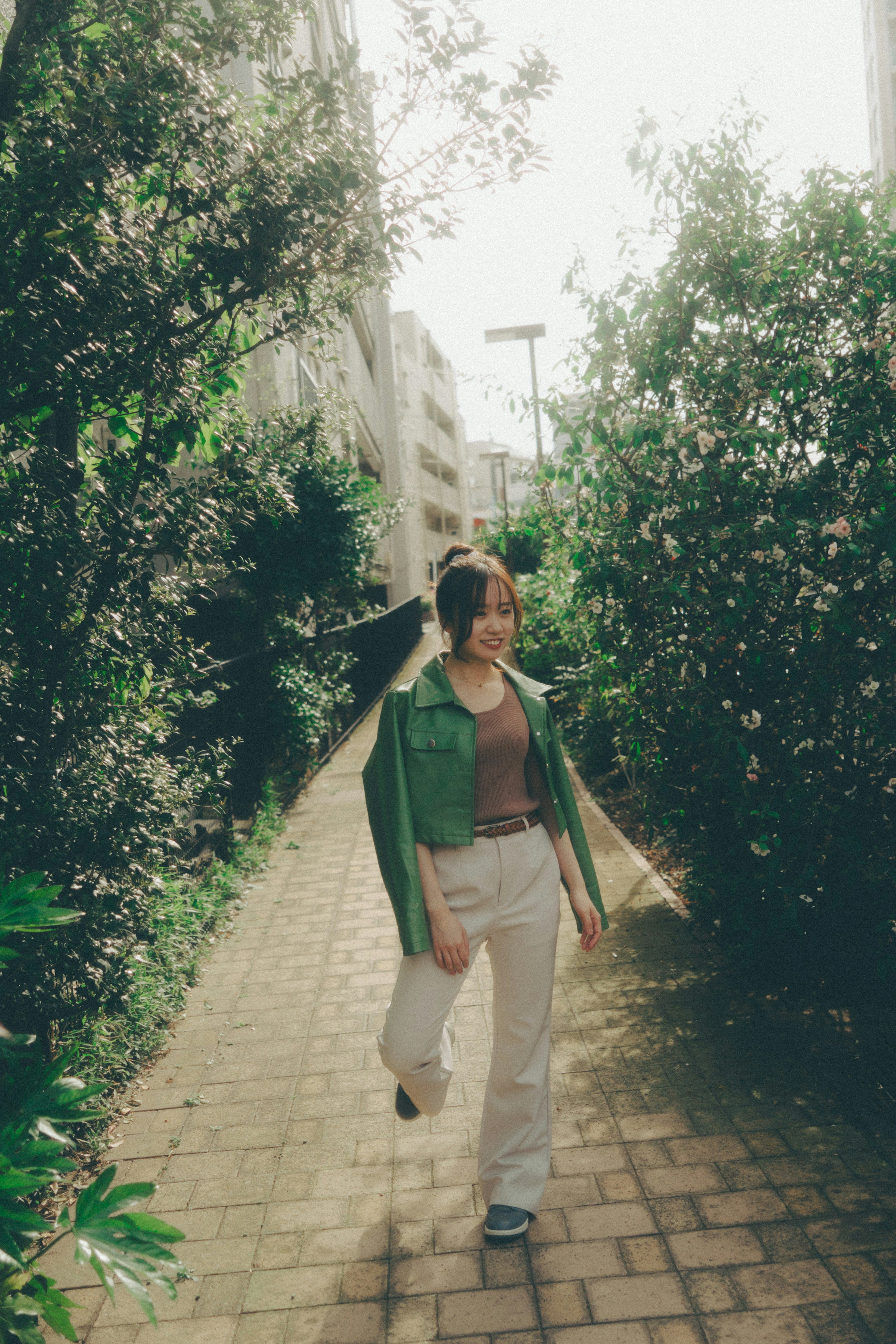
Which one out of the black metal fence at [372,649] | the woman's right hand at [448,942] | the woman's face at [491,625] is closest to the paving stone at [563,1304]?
the woman's right hand at [448,942]

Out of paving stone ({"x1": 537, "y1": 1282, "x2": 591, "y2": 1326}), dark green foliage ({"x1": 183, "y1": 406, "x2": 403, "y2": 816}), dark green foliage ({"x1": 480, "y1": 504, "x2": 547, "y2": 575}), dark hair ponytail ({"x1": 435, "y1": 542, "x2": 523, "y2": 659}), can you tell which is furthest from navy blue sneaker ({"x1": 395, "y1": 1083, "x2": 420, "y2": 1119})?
dark green foliage ({"x1": 480, "y1": 504, "x2": 547, "y2": 575})

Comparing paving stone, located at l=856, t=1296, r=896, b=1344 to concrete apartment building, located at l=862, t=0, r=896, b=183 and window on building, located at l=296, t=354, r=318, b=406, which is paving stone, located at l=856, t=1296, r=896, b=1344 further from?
concrete apartment building, located at l=862, t=0, r=896, b=183

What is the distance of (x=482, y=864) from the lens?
270cm

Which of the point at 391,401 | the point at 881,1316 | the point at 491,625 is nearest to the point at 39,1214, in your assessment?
the point at 491,625

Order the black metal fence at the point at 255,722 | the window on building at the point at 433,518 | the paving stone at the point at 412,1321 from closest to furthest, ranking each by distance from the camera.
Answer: the paving stone at the point at 412,1321 < the black metal fence at the point at 255,722 < the window on building at the point at 433,518

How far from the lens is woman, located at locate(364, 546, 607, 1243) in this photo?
266 cm

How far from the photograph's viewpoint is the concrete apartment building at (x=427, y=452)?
1443 inches

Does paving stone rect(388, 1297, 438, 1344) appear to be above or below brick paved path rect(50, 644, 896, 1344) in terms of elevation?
above

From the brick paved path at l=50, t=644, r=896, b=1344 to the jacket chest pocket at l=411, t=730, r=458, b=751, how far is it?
1.48 m

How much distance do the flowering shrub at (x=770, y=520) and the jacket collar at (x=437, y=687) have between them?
1.20m

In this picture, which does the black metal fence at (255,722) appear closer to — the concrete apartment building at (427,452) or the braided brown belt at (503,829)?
the braided brown belt at (503,829)

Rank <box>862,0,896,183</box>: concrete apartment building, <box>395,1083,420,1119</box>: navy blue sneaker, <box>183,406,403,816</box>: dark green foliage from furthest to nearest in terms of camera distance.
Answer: <box>862,0,896,183</box>: concrete apartment building < <box>183,406,403,816</box>: dark green foliage < <box>395,1083,420,1119</box>: navy blue sneaker

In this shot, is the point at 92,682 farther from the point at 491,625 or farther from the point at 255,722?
the point at 255,722

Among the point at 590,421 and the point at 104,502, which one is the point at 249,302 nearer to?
the point at 104,502
